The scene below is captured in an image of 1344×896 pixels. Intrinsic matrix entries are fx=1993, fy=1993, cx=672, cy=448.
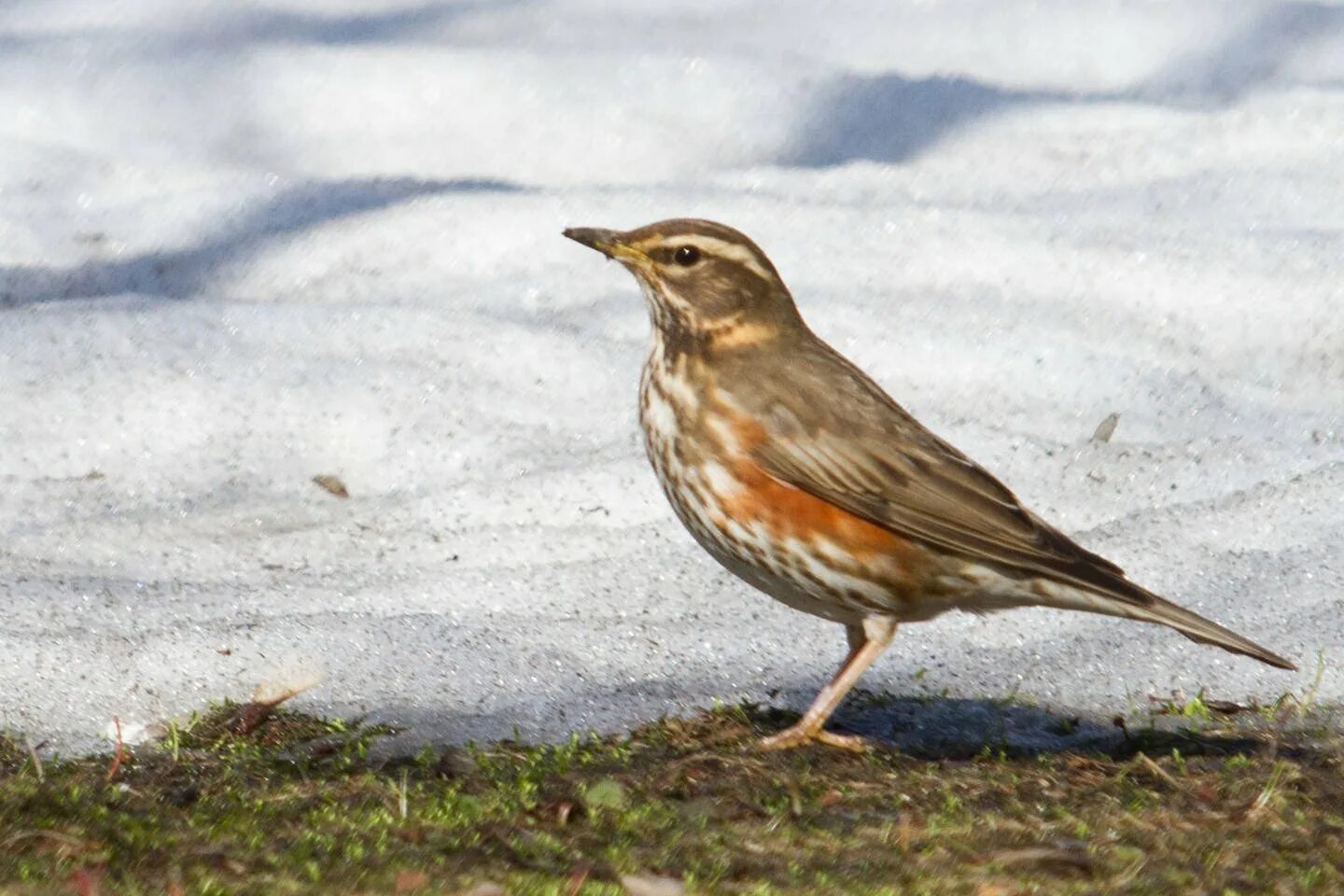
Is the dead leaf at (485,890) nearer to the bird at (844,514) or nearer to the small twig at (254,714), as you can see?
the bird at (844,514)

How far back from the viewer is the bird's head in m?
5.68

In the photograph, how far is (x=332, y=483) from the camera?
7.54 m

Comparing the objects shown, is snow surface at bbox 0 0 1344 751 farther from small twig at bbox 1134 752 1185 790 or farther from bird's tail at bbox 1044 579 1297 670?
small twig at bbox 1134 752 1185 790

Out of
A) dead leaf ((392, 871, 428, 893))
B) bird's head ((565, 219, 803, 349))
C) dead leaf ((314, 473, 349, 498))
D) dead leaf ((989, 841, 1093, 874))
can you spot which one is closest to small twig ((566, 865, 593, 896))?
dead leaf ((392, 871, 428, 893))

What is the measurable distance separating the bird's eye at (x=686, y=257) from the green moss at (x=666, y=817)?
134 cm

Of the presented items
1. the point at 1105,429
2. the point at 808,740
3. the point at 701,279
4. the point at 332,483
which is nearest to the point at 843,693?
the point at 808,740

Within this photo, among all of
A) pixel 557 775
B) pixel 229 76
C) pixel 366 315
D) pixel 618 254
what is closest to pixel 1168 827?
pixel 557 775

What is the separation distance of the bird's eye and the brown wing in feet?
1.48

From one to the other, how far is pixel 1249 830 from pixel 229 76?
352 inches

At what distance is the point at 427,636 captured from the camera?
19.2 ft

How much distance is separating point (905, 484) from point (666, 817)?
1568 millimetres

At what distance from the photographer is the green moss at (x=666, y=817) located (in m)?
3.55

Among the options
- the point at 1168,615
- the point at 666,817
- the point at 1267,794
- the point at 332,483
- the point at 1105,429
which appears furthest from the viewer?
the point at 1105,429

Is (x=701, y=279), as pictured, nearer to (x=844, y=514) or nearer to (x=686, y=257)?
(x=686, y=257)
